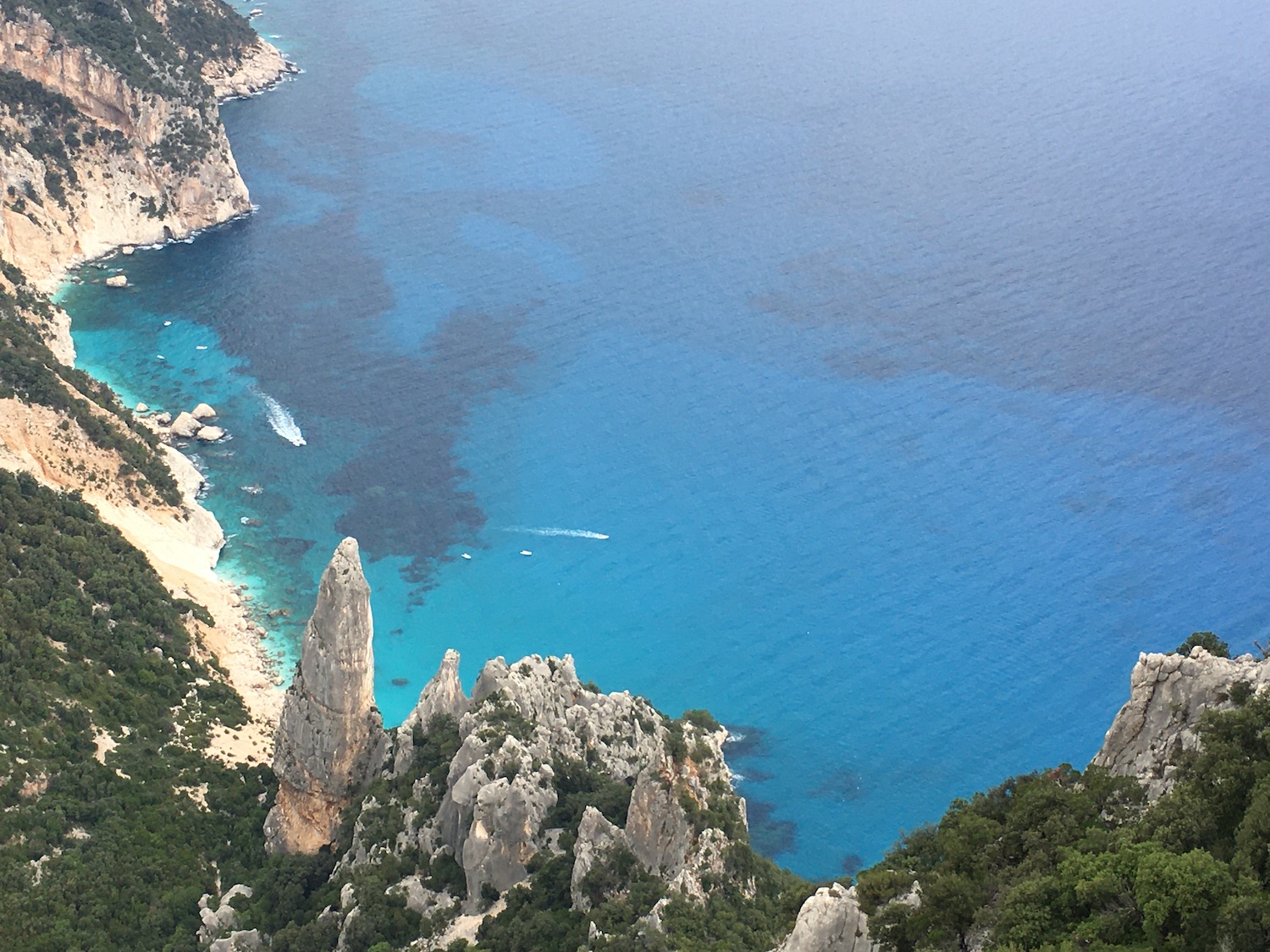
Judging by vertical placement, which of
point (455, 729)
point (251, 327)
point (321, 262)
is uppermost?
point (321, 262)

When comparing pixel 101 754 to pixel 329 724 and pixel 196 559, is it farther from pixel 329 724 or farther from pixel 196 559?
pixel 196 559

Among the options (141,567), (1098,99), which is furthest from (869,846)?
(1098,99)

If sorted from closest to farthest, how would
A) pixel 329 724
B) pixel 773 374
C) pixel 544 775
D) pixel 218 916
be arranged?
pixel 544 775
pixel 218 916
pixel 329 724
pixel 773 374

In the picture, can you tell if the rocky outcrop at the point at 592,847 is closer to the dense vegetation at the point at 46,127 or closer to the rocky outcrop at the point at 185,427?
the rocky outcrop at the point at 185,427

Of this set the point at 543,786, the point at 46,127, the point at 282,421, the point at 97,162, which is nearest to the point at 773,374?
the point at 282,421

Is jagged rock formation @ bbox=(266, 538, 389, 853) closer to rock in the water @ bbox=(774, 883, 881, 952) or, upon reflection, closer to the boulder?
the boulder

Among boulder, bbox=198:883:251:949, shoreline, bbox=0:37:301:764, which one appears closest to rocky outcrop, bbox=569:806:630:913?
boulder, bbox=198:883:251:949

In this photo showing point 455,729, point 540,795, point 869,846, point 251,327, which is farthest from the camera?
point 251,327

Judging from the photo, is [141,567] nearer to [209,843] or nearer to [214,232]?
[209,843]
